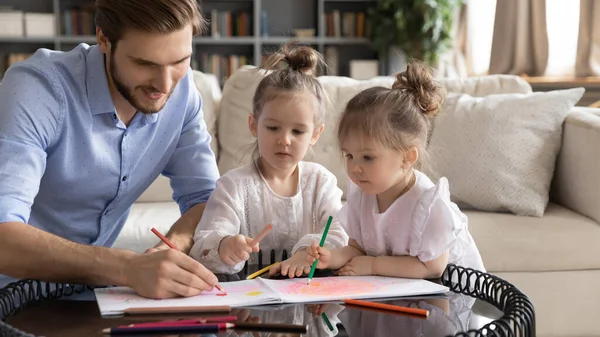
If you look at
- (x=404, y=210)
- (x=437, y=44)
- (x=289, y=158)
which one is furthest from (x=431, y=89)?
(x=437, y=44)

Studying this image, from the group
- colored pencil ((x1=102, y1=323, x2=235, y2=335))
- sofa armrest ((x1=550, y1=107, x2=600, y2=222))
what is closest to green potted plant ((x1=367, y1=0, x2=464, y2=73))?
sofa armrest ((x1=550, y1=107, x2=600, y2=222))

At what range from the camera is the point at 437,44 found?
6.14 m

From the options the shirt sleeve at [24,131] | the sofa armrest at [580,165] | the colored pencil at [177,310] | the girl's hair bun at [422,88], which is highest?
the girl's hair bun at [422,88]

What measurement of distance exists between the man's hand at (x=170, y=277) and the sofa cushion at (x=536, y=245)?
1503 mm

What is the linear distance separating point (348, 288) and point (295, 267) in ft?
0.42

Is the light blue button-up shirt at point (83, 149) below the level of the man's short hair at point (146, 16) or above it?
below

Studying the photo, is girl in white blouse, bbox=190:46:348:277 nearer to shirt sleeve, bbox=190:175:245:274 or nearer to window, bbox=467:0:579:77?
shirt sleeve, bbox=190:175:245:274

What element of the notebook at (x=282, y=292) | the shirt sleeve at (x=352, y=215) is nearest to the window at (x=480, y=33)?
the shirt sleeve at (x=352, y=215)

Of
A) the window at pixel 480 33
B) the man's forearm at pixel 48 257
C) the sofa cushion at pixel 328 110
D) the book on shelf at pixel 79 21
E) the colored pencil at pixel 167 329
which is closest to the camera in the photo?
the colored pencil at pixel 167 329

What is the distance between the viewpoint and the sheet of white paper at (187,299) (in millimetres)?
1183

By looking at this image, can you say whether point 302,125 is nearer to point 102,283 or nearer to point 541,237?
point 102,283

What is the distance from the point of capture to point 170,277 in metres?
1.22

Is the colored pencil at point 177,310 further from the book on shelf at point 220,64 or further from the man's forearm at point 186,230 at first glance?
the book on shelf at point 220,64

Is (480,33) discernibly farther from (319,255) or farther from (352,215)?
(319,255)
